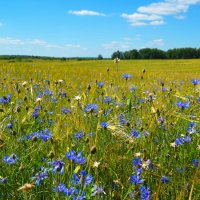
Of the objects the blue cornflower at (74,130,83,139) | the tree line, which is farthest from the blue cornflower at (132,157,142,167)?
the tree line

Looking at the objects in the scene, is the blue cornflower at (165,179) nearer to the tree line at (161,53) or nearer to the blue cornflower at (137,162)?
the blue cornflower at (137,162)

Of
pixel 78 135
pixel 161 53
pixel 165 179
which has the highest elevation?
pixel 78 135

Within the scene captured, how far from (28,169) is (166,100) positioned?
2055mm

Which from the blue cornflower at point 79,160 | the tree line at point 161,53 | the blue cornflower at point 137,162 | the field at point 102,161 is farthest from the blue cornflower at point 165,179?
the tree line at point 161,53

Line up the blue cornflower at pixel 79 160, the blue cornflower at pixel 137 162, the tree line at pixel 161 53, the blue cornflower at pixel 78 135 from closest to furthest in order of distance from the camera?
the blue cornflower at pixel 79 160, the blue cornflower at pixel 137 162, the blue cornflower at pixel 78 135, the tree line at pixel 161 53

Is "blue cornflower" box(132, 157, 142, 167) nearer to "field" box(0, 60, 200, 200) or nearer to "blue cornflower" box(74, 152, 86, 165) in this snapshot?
"field" box(0, 60, 200, 200)

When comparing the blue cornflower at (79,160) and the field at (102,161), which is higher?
the blue cornflower at (79,160)

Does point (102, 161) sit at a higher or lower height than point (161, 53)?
higher

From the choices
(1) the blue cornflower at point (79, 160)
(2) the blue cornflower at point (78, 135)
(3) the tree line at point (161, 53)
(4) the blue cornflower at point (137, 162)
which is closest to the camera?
(1) the blue cornflower at point (79, 160)

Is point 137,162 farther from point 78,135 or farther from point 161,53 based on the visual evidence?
point 161,53

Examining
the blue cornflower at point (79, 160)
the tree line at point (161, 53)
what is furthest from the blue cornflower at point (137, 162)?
the tree line at point (161, 53)

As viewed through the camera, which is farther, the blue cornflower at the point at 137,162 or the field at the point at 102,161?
the blue cornflower at the point at 137,162

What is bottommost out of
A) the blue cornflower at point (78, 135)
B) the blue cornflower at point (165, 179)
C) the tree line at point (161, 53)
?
the tree line at point (161, 53)

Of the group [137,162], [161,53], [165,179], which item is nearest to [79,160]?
[137,162]
